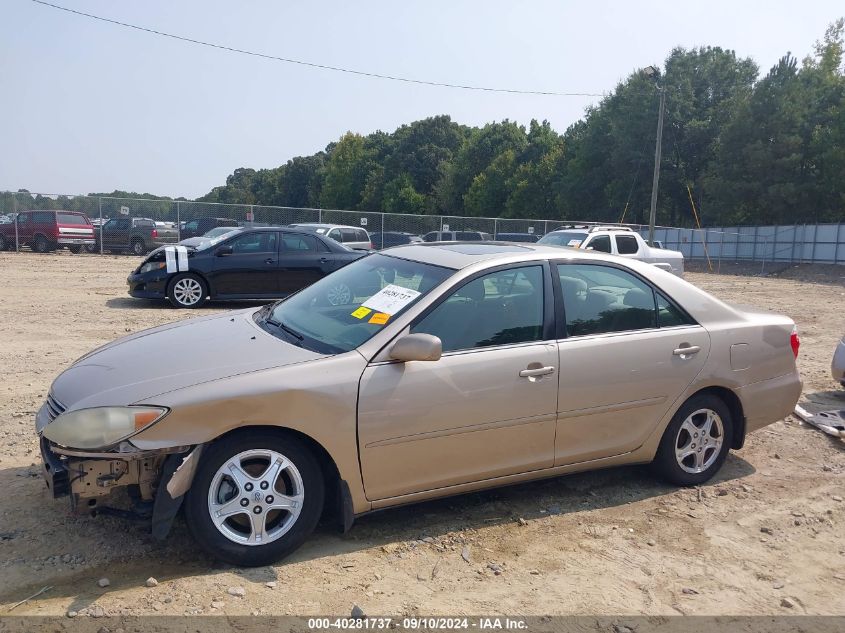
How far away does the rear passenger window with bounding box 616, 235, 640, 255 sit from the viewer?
17.5m

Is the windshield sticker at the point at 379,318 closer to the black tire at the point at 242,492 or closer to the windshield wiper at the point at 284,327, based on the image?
the windshield wiper at the point at 284,327

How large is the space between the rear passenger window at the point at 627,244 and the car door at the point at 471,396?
13.9 metres

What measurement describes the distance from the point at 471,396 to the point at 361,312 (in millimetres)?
824

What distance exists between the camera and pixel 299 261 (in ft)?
42.3

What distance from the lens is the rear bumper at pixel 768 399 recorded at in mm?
4785

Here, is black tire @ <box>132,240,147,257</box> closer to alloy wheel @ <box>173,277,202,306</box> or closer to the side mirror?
alloy wheel @ <box>173,277,202,306</box>

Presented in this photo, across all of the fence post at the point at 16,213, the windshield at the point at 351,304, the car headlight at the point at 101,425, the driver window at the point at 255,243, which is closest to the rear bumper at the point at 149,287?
the driver window at the point at 255,243

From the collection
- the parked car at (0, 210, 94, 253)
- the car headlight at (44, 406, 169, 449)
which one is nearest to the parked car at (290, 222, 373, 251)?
the parked car at (0, 210, 94, 253)

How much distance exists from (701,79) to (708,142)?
19.2 feet

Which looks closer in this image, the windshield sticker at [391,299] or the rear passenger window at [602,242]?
the windshield sticker at [391,299]

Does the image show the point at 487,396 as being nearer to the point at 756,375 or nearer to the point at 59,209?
the point at 756,375

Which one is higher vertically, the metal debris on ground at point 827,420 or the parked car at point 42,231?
the parked car at point 42,231

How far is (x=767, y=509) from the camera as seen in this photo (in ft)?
14.6

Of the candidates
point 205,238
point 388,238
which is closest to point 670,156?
point 388,238
